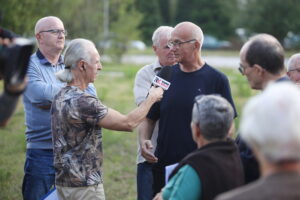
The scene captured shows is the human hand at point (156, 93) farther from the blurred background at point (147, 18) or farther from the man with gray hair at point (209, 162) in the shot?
the blurred background at point (147, 18)

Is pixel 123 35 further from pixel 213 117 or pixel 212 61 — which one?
pixel 213 117

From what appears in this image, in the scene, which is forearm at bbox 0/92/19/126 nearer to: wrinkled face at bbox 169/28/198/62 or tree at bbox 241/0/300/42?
wrinkled face at bbox 169/28/198/62

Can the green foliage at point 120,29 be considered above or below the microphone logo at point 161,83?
below

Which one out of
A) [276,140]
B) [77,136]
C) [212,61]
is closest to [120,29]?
[212,61]

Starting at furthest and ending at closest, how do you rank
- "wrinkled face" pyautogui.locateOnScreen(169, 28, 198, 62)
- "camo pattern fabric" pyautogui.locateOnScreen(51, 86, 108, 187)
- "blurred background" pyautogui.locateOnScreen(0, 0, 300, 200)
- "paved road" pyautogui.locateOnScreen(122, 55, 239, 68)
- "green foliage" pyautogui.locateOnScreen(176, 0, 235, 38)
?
1. "green foliage" pyautogui.locateOnScreen(176, 0, 235, 38)
2. "paved road" pyautogui.locateOnScreen(122, 55, 239, 68)
3. "blurred background" pyautogui.locateOnScreen(0, 0, 300, 200)
4. "wrinkled face" pyautogui.locateOnScreen(169, 28, 198, 62)
5. "camo pattern fabric" pyautogui.locateOnScreen(51, 86, 108, 187)

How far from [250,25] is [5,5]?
104 ft

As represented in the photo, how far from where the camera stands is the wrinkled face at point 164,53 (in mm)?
5421

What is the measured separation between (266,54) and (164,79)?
130 cm

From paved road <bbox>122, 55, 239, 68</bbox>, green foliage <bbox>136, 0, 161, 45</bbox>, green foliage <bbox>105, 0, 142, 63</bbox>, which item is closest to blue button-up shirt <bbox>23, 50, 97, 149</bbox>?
paved road <bbox>122, 55, 239, 68</bbox>

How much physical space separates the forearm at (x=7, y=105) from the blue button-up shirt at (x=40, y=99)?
1958 millimetres

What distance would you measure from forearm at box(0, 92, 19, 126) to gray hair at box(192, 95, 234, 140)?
3.47 feet

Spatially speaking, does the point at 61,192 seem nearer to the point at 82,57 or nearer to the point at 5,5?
the point at 82,57

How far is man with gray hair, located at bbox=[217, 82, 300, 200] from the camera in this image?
238 cm

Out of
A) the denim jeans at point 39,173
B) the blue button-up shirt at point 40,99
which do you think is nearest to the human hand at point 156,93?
the blue button-up shirt at point 40,99
